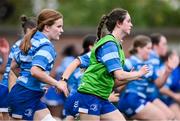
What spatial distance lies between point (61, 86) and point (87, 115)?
29.5 inches

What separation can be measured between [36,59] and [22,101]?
2.17 ft

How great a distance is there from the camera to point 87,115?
388 inches

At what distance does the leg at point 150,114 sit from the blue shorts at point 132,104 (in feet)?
0.22

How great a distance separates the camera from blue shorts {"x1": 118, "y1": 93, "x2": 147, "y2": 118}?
13.4m

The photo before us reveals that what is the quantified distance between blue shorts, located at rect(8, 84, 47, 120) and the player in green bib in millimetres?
569

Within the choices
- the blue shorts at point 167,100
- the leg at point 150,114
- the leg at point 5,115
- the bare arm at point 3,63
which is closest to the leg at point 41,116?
the leg at point 5,115

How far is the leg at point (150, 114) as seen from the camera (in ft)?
43.2

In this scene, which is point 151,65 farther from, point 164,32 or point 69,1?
point 69,1

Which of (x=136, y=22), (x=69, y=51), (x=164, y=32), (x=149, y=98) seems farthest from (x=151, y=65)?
(x=136, y=22)

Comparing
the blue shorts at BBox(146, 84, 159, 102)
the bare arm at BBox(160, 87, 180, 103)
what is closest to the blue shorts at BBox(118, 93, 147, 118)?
the blue shorts at BBox(146, 84, 159, 102)

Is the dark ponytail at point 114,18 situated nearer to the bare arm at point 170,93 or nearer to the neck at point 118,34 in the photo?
the neck at point 118,34

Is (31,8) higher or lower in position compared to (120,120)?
higher

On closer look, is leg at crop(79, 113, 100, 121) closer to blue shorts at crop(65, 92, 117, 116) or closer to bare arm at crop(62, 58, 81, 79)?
blue shorts at crop(65, 92, 117, 116)

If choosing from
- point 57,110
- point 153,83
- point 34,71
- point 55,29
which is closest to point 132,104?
point 153,83
